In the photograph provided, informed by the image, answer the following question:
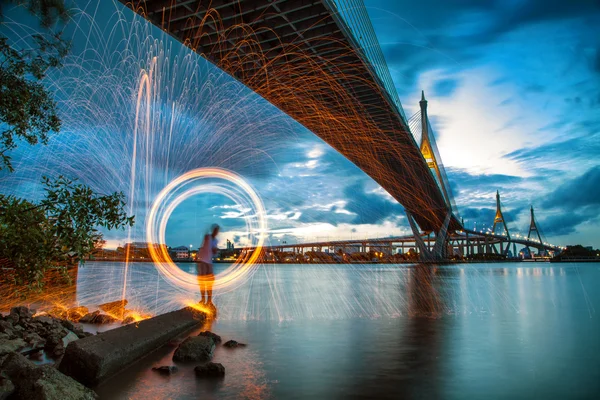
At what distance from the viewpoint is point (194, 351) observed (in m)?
7.42

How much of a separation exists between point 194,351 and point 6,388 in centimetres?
303

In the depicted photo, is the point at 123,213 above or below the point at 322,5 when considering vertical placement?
below

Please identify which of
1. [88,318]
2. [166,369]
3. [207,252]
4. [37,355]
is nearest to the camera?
[166,369]

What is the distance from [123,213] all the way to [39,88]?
2.72 metres

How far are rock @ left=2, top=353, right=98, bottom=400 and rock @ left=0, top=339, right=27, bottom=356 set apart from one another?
88.4 inches

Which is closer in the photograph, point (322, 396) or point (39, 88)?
point (322, 396)

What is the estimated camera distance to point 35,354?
24.7ft

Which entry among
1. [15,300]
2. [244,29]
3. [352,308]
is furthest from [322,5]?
[15,300]

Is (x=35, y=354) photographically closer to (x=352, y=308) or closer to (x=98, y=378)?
(x=98, y=378)

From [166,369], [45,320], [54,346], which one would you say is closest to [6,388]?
[166,369]

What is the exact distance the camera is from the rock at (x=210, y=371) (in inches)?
251

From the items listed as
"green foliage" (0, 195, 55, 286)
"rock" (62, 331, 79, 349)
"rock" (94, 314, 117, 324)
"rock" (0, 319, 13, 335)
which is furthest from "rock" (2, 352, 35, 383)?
"rock" (94, 314, 117, 324)

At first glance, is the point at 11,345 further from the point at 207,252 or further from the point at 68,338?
the point at 207,252

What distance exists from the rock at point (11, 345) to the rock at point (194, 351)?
8.28ft
